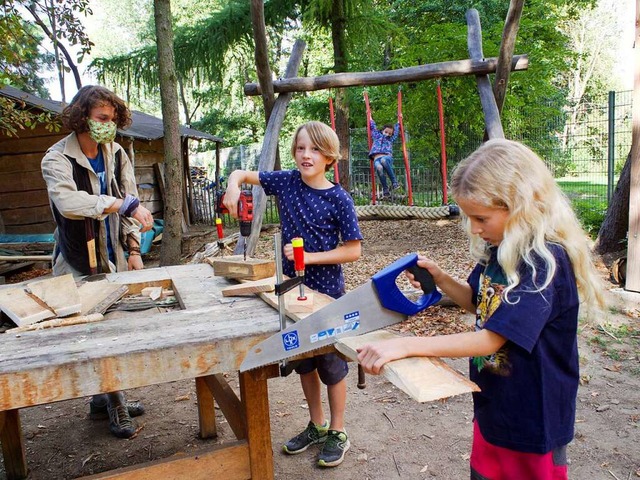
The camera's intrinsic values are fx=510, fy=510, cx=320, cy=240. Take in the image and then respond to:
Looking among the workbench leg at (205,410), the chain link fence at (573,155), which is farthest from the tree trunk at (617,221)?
the workbench leg at (205,410)

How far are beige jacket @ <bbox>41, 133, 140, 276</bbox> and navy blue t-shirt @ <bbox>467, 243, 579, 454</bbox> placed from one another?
2.03m

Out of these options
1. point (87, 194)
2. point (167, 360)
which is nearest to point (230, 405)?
point (167, 360)

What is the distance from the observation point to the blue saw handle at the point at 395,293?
1488mm

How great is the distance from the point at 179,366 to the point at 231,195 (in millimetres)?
1073

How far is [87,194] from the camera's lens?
106 inches

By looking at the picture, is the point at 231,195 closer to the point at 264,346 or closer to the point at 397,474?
the point at 264,346

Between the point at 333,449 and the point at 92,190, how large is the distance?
2.00 m

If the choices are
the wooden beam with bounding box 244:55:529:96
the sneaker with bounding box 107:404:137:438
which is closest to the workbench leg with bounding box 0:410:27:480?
the sneaker with bounding box 107:404:137:438

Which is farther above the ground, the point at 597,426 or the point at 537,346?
the point at 537,346

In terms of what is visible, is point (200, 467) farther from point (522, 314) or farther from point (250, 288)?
point (522, 314)

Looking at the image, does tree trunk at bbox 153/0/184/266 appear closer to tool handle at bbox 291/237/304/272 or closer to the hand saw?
tool handle at bbox 291/237/304/272

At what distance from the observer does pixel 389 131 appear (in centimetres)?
909

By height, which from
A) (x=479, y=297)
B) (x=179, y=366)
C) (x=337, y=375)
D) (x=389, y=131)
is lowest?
(x=337, y=375)

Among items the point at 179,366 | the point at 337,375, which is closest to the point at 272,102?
the point at 337,375
